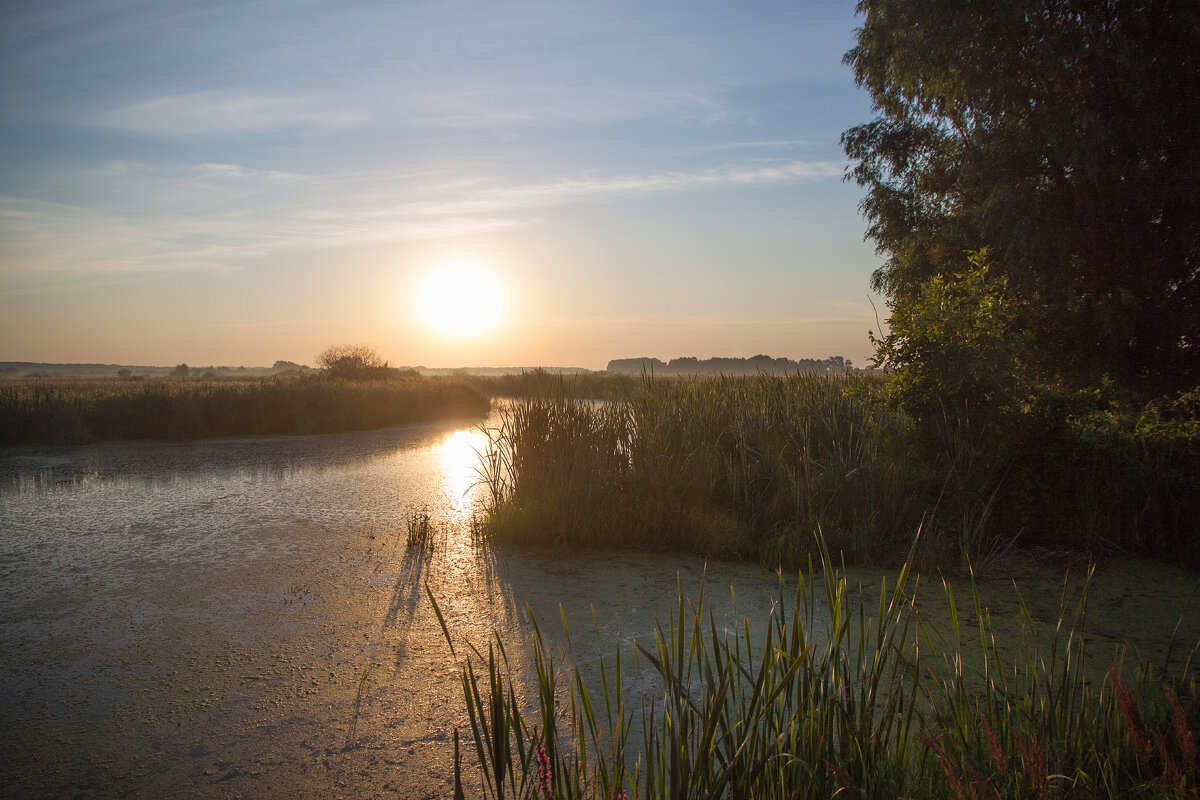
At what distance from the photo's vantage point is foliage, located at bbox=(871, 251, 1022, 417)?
430 centimetres

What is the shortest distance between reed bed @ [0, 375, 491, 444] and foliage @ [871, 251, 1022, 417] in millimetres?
9627

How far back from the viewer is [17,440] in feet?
30.1

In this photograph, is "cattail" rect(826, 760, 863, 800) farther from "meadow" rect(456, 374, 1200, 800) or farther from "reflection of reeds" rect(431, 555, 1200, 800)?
"meadow" rect(456, 374, 1200, 800)

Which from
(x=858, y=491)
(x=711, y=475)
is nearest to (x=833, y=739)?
(x=858, y=491)

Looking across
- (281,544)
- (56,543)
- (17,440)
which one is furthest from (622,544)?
(17,440)

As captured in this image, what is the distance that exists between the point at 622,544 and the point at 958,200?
394 inches

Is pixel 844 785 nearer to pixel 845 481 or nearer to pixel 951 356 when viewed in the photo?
pixel 845 481

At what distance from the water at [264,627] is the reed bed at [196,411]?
4.02 meters

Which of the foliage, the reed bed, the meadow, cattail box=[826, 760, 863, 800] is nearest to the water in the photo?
the meadow

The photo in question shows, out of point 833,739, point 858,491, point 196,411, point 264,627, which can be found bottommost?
point 264,627

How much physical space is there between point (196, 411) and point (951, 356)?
1042 centimetres

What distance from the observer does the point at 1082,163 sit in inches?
353

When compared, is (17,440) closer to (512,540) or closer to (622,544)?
(512,540)

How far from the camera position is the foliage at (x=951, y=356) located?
430 centimetres
